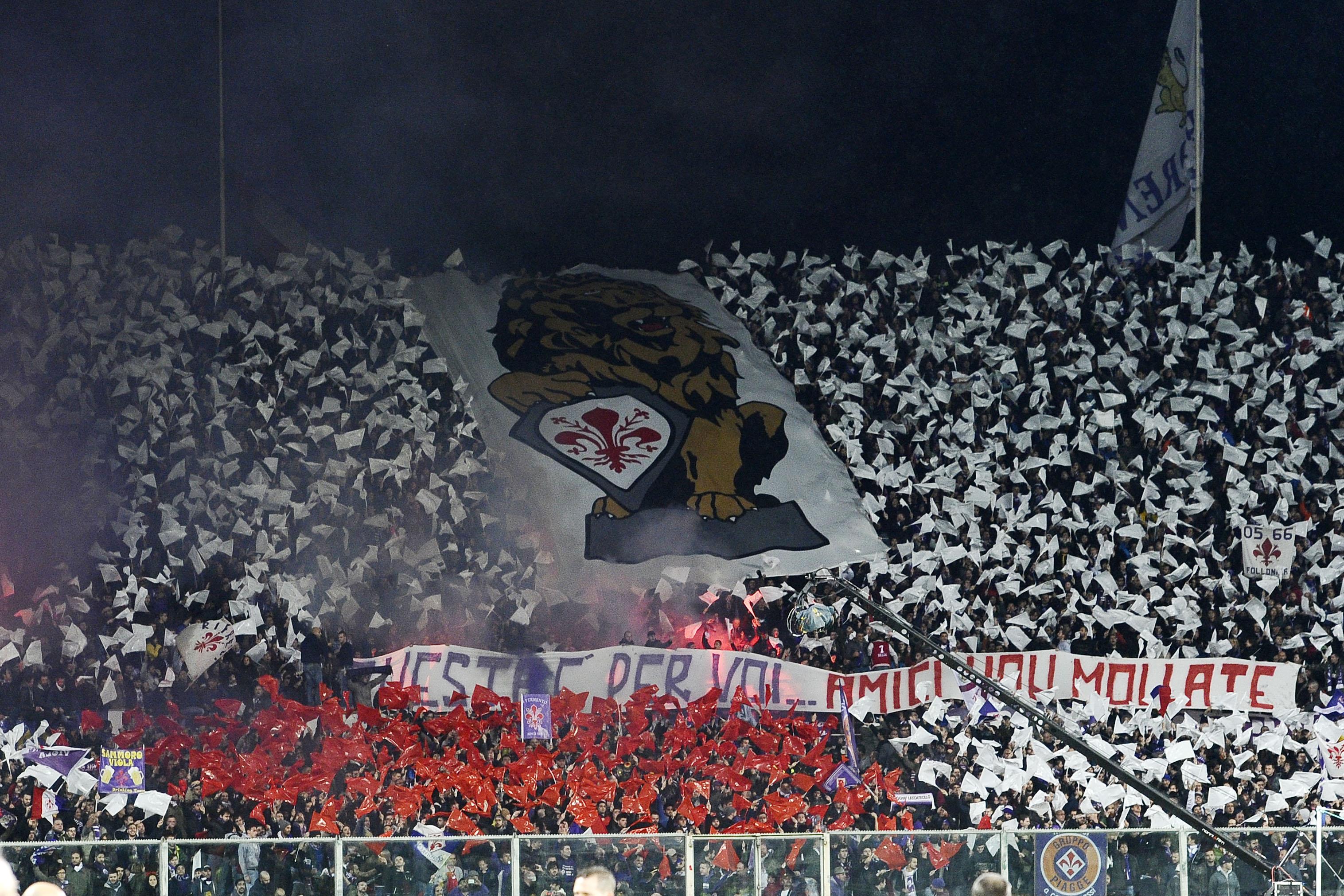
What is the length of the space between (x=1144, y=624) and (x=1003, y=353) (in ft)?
11.2

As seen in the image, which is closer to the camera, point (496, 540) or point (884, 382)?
point (496, 540)

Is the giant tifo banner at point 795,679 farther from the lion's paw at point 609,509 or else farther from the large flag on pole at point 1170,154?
the large flag on pole at point 1170,154

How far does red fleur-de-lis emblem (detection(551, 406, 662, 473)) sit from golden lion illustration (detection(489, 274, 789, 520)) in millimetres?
289

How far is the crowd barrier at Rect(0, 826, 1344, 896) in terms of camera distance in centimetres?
835

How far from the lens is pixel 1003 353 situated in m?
15.8

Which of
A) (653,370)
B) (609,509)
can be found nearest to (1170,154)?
(653,370)

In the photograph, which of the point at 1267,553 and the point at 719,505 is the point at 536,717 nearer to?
the point at 719,505

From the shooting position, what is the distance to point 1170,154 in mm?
16625

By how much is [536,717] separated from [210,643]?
8.13 feet

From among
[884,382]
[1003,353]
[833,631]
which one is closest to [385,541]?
[833,631]

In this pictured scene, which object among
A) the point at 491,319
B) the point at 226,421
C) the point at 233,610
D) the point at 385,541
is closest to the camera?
the point at 233,610

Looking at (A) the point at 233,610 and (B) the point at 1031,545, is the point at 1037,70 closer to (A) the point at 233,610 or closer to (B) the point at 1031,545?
(B) the point at 1031,545

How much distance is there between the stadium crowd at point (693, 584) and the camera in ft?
38.8

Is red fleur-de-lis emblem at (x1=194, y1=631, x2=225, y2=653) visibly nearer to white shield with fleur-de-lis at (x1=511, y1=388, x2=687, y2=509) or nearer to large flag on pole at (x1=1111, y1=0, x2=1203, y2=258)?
white shield with fleur-de-lis at (x1=511, y1=388, x2=687, y2=509)
